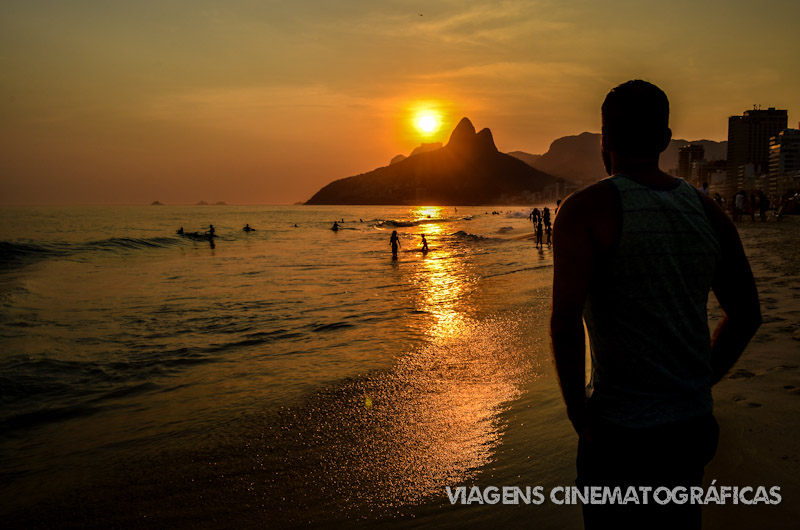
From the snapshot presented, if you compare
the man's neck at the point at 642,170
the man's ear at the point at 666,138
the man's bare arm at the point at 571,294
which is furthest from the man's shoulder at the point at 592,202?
the man's ear at the point at 666,138

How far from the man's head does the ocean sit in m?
2.76

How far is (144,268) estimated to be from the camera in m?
27.6

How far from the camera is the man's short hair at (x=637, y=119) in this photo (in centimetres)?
186

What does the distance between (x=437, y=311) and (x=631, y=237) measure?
10.7 metres

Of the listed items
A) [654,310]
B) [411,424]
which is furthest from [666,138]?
[411,424]

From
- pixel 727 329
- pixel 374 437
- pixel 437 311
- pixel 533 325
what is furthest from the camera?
pixel 437 311

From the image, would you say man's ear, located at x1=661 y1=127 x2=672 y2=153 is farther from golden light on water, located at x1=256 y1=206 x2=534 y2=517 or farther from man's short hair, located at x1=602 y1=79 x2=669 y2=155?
golden light on water, located at x1=256 y1=206 x2=534 y2=517

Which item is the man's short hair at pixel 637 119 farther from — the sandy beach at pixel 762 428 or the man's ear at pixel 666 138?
the sandy beach at pixel 762 428

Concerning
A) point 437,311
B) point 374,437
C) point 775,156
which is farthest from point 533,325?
point 775,156

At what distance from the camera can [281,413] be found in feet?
19.9

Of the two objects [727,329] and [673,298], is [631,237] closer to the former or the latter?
[673,298]

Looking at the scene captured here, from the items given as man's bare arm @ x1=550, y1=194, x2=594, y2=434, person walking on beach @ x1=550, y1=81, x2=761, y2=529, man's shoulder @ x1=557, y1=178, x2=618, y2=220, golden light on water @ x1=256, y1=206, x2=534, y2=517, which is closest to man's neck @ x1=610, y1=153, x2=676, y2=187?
person walking on beach @ x1=550, y1=81, x2=761, y2=529

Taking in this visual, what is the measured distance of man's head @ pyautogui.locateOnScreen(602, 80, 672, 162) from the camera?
1861 millimetres

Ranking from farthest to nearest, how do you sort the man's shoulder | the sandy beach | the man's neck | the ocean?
1. the ocean
2. the sandy beach
3. the man's neck
4. the man's shoulder
